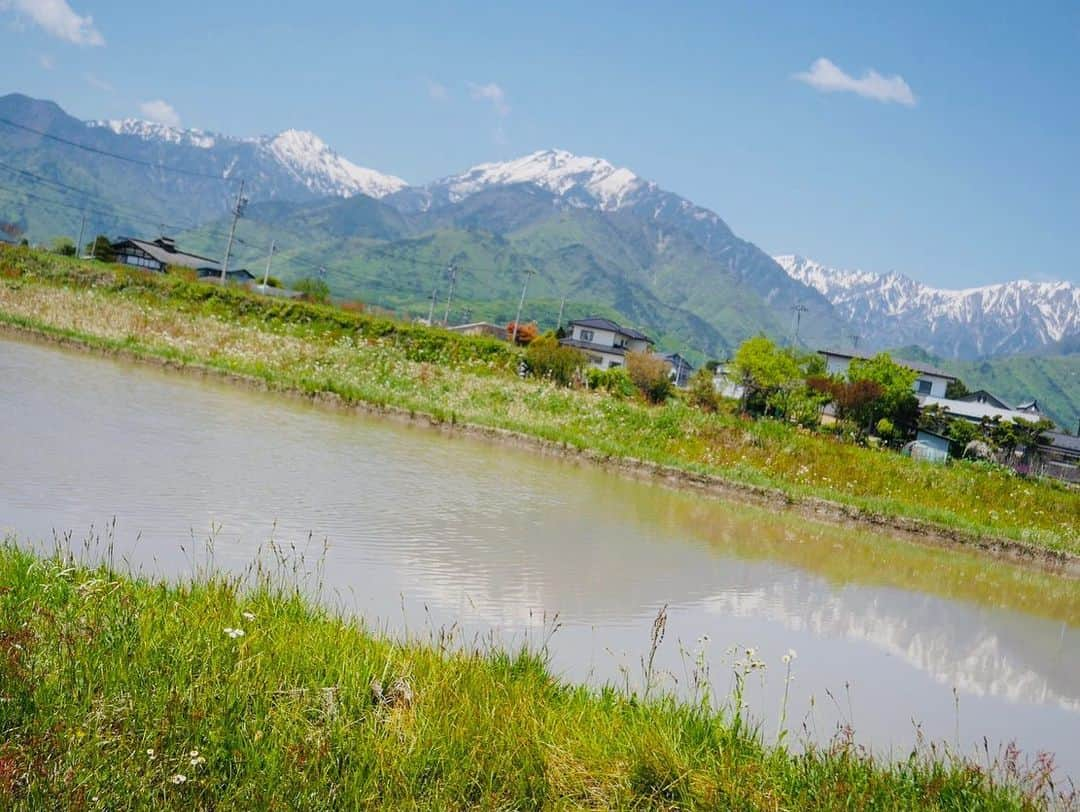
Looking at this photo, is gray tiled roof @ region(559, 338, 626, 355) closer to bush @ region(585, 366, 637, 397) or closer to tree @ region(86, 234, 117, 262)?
bush @ region(585, 366, 637, 397)

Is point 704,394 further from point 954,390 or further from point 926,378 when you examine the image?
point 954,390

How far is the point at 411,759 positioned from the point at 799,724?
3.02m

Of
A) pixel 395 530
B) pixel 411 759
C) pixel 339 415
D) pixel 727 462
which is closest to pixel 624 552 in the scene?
pixel 395 530

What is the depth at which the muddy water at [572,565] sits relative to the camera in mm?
6105

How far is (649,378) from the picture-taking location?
37125 millimetres

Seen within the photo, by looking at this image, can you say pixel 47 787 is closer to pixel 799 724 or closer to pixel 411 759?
pixel 411 759

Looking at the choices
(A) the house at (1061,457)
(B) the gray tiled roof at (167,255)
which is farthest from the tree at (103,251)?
(A) the house at (1061,457)

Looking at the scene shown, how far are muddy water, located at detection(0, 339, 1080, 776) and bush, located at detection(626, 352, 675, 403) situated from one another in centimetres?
2120

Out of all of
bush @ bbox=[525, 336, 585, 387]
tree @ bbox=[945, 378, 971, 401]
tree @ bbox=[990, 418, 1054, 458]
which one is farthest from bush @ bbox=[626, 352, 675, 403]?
tree @ bbox=[945, 378, 971, 401]

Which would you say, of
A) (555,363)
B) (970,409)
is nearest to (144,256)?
(555,363)

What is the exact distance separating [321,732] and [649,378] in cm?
3445

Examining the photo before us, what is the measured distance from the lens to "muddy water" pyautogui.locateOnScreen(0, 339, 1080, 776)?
6.11 meters

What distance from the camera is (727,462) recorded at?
2280cm

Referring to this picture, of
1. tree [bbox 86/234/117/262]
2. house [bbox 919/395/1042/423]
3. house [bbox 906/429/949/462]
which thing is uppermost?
house [bbox 919/395/1042/423]
